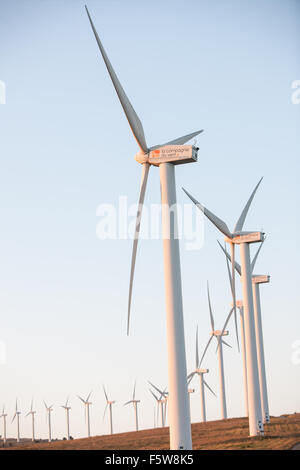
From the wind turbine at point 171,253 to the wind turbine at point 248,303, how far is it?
8801 mm

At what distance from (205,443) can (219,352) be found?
218 ft

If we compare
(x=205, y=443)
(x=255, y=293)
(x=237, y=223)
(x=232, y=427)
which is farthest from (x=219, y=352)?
(x=205, y=443)

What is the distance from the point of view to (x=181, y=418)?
46875 millimetres

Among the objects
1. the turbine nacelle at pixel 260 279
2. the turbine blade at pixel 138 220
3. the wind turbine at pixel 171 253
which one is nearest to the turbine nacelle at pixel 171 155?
the wind turbine at pixel 171 253

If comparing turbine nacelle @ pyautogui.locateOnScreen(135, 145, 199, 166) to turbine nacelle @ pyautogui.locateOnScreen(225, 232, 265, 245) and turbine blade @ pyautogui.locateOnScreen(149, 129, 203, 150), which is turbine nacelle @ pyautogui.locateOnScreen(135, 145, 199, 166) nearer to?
turbine blade @ pyautogui.locateOnScreen(149, 129, 203, 150)

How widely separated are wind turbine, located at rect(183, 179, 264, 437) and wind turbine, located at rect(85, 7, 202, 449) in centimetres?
880

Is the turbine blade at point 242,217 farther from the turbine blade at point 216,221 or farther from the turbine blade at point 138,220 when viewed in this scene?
the turbine blade at point 138,220

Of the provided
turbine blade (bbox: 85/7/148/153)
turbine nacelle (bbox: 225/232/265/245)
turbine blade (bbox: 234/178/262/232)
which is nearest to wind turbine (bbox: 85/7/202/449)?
turbine blade (bbox: 85/7/148/153)

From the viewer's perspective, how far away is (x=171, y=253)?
49125mm

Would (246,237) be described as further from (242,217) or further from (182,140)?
(182,140)

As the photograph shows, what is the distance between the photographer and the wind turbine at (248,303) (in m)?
65.2

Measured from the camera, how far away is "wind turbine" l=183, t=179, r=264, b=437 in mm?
65250

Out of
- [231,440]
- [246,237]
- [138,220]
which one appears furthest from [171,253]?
[246,237]
